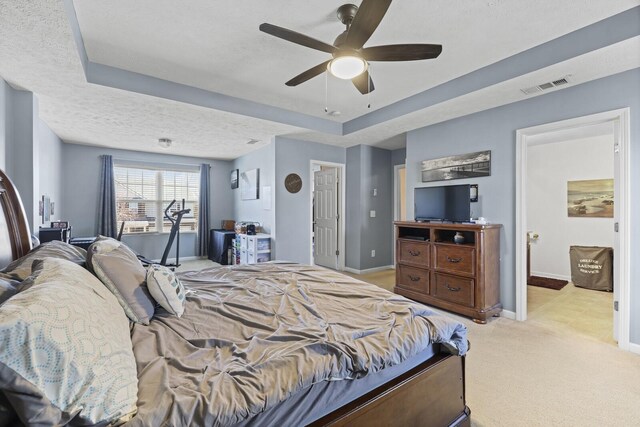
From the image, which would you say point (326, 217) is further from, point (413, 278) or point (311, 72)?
point (311, 72)

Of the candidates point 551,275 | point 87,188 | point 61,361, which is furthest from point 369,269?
point 87,188

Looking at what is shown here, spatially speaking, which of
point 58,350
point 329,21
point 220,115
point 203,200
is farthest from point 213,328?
point 203,200

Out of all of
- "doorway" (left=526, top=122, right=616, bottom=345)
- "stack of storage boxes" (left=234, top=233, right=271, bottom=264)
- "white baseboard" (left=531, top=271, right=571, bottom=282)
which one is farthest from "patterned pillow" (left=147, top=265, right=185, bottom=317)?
"white baseboard" (left=531, top=271, right=571, bottom=282)

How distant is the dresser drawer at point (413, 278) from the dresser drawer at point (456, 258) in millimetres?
245

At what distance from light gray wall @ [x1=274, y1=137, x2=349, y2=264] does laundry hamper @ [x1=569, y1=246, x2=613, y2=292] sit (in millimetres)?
4200

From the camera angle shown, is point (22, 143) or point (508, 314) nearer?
point (22, 143)

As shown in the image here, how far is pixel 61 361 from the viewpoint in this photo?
2.25 feet

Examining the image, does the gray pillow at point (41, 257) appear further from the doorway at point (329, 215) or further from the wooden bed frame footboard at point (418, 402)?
the doorway at point (329, 215)

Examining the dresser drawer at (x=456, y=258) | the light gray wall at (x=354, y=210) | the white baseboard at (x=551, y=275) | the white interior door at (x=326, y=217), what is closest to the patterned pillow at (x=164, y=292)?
the dresser drawer at (x=456, y=258)

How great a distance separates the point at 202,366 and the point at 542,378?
2.40m

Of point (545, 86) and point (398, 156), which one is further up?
point (545, 86)

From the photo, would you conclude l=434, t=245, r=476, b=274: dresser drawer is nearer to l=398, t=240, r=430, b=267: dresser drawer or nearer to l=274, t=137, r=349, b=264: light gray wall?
l=398, t=240, r=430, b=267: dresser drawer

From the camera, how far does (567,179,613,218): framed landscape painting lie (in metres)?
4.48

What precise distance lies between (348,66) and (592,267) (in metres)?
4.82
